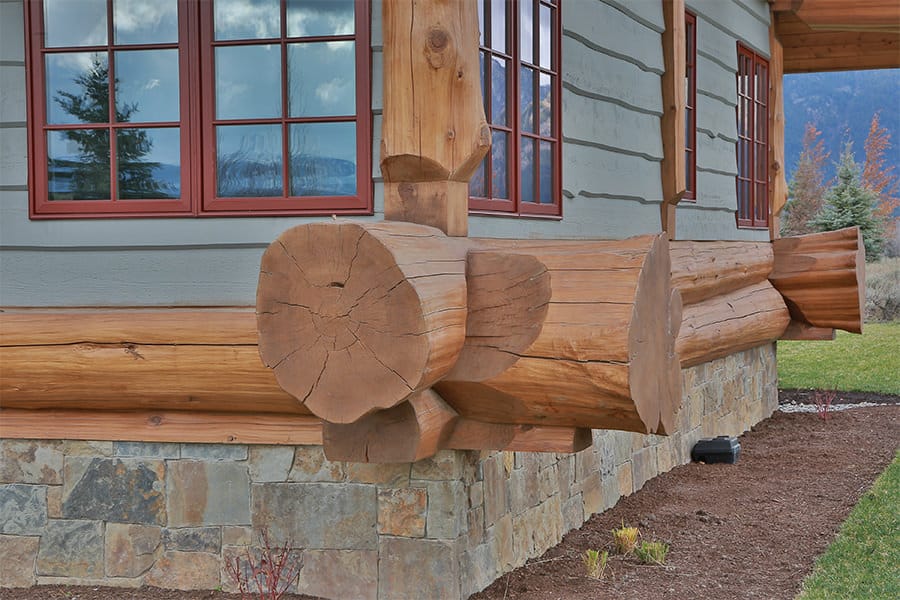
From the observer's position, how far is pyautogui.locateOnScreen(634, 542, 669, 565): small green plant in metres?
6.01

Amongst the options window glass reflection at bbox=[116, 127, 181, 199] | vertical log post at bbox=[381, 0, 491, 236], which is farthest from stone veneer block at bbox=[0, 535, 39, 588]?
vertical log post at bbox=[381, 0, 491, 236]

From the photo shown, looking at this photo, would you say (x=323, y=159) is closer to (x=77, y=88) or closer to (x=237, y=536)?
(x=77, y=88)

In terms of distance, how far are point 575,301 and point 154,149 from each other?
2272 millimetres

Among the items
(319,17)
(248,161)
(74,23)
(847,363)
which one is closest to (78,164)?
(74,23)

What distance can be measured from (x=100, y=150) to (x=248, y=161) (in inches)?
29.8

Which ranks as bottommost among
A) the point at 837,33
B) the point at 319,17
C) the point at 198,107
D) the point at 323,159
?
the point at 323,159

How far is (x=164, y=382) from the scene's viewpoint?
531 cm

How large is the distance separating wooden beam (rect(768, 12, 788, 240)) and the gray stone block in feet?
24.2

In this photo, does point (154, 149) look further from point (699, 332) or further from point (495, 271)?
point (699, 332)

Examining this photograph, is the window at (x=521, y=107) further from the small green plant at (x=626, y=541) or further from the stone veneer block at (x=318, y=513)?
the small green plant at (x=626, y=541)

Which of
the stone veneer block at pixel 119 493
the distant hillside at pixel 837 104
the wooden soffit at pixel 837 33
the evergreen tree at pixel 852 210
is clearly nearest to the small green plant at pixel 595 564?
the stone veneer block at pixel 119 493

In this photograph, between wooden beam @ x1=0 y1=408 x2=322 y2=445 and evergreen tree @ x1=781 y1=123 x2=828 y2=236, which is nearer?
wooden beam @ x1=0 y1=408 x2=322 y2=445

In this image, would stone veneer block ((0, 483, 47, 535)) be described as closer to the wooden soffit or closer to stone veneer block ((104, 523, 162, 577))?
stone veneer block ((104, 523, 162, 577))

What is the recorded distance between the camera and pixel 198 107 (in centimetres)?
534
